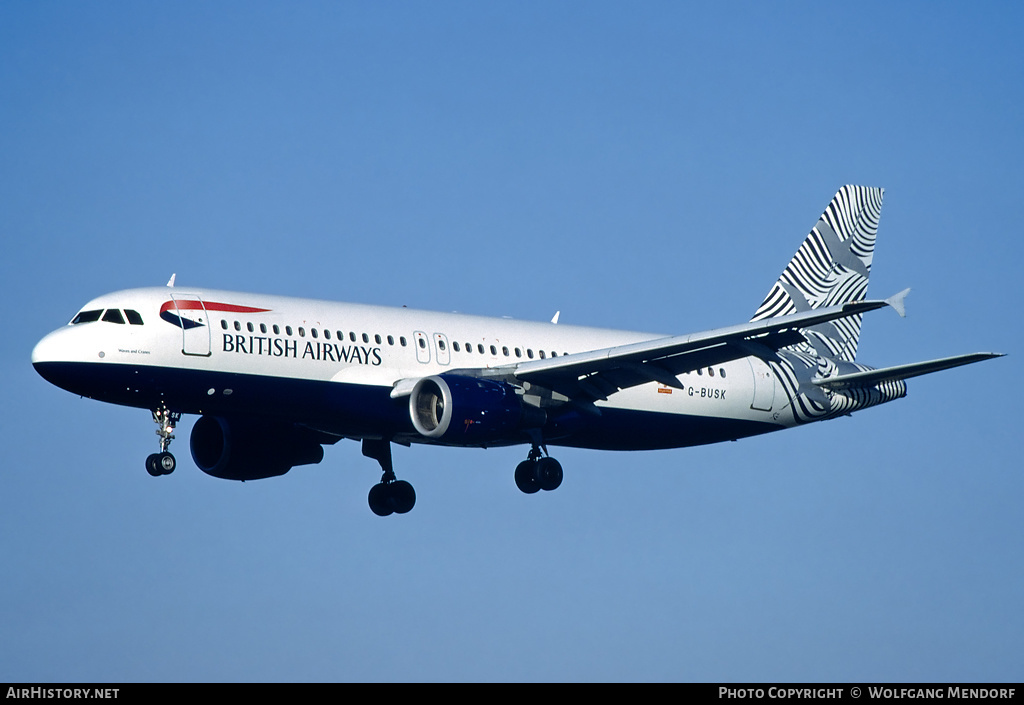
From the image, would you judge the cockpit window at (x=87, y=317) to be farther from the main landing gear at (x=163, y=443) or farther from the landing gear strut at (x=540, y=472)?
the landing gear strut at (x=540, y=472)

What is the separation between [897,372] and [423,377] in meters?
13.2

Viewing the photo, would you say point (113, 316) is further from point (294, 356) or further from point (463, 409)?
point (463, 409)

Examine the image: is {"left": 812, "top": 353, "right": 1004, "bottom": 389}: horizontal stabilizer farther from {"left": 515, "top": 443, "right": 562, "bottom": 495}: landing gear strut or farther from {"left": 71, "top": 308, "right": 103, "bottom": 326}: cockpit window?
{"left": 71, "top": 308, "right": 103, "bottom": 326}: cockpit window

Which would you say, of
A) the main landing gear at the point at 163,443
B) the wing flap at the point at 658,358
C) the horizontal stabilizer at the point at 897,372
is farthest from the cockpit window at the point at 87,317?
the horizontal stabilizer at the point at 897,372

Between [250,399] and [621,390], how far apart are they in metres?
11.3

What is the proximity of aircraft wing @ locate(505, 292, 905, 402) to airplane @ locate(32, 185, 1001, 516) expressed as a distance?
5 centimetres

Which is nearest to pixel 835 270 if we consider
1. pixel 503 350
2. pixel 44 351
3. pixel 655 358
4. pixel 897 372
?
pixel 897 372

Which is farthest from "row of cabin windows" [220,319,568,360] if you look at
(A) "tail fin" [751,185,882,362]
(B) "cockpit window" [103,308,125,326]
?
(A) "tail fin" [751,185,882,362]

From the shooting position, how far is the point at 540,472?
45.3 meters

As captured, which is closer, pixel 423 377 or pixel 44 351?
pixel 44 351

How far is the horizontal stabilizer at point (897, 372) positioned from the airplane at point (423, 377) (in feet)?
0.25

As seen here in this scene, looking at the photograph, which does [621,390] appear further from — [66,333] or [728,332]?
[66,333]

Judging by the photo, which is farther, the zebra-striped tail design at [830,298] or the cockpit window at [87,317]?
the zebra-striped tail design at [830,298]

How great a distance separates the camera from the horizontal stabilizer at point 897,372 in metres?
39.5
